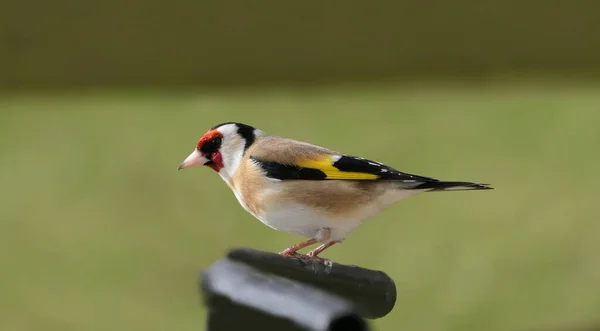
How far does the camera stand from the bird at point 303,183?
0.65 meters

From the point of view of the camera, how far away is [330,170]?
0.67 meters

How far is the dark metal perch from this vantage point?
0.43m

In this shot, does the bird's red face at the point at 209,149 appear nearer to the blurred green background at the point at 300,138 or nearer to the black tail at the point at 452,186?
the black tail at the point at 452,186

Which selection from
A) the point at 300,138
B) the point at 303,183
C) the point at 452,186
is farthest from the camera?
the point at 300,138

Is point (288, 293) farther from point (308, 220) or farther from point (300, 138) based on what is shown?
point (300, 138)

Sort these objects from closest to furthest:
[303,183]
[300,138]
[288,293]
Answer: [288,293] < [303,183] < [300,138]

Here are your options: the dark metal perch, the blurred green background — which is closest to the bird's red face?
the dark metal perch

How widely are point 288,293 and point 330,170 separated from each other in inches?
8.7

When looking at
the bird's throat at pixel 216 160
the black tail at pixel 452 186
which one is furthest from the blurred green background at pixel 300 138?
the black tail at pixel 452 186

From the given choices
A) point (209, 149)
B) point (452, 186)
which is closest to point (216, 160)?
point (209, 149)

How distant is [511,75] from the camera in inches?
51.0

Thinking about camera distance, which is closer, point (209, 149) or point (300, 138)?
point (209, 149)

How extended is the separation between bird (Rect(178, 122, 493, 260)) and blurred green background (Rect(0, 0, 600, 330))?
0.32 m

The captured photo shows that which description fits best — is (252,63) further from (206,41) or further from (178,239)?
(178,239)
